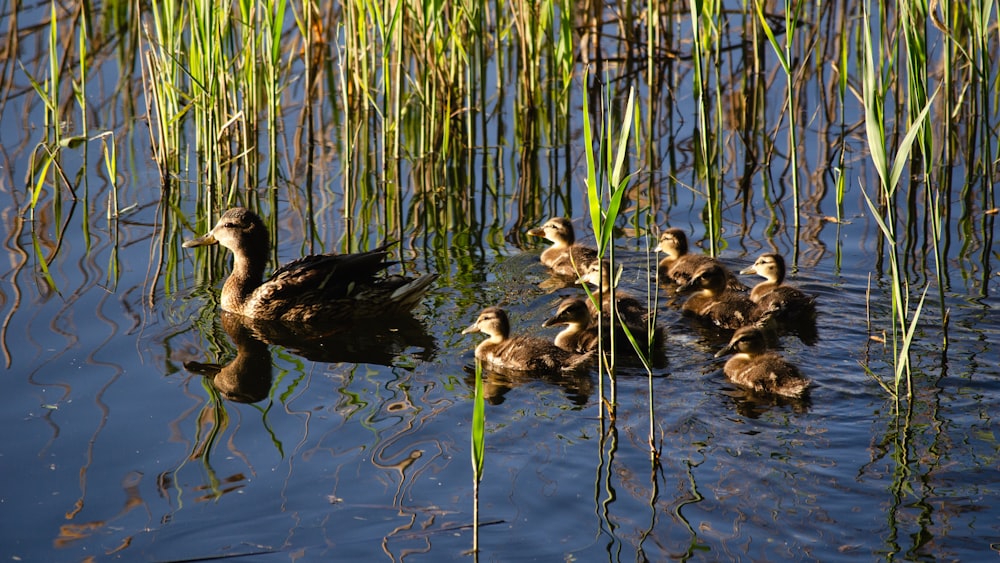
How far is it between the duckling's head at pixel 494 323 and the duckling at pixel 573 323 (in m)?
0.31

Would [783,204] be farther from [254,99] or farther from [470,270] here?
[254,99]

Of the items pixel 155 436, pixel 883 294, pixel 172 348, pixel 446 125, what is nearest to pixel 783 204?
pixel 883 294

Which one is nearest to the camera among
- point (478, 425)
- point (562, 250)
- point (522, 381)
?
point (478, 425)

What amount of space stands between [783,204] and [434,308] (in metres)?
2.81

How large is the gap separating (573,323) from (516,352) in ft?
1.75

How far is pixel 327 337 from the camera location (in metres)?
6.26

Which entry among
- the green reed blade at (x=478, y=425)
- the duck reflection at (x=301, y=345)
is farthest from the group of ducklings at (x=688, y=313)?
the green reed blade at (x=478, y=425)

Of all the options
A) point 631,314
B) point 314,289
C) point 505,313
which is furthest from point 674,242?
point 314,289

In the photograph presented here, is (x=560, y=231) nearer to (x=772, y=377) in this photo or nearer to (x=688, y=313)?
(x=688, y=313)

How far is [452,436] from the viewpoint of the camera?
4738 millimetres

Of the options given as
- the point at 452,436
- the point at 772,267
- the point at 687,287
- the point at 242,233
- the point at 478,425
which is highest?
the point at 242,233

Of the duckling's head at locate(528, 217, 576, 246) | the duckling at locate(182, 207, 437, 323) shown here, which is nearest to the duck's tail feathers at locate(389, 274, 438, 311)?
the duckling at locate(182, 207, 437, 323)

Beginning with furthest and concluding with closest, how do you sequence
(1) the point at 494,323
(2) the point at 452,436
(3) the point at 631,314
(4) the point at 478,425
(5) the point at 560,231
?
(5) the point at 560,231
(3) the point at 631,314
(1) the point at 494,323
(2) the point at 452,436
(4) the point at 478,425

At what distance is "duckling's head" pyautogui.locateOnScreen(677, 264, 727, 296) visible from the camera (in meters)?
6.50
